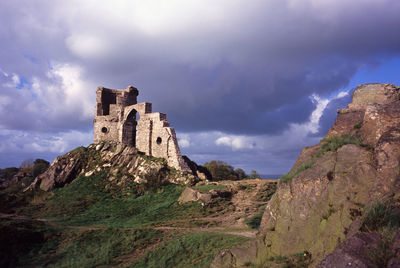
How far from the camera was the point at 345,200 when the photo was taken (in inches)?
245

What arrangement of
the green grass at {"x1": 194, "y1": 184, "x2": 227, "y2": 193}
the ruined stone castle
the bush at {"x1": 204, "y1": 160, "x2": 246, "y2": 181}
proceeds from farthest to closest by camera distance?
the bush at {"x1": 204, "y1": 160, "x2": 246, "y2": 181} → the ruined stone castle → the green grass at {"x1": 194, "y1": 184, "x2": 227, "y2": 193}

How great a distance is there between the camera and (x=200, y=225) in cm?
1652

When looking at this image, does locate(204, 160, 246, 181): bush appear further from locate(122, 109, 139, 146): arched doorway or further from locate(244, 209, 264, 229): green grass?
locate(244, 209, 264, 229): green grass

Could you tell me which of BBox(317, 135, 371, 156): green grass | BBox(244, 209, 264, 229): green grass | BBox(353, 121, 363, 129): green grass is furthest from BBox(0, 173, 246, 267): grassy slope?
BBox(353, 121, 363, 129): green grass

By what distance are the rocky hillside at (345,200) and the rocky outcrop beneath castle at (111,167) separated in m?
17.3

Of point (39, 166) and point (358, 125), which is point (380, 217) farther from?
point (39, 166)

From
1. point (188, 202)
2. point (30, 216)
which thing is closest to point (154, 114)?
point (188, 202)

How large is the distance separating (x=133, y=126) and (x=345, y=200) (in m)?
29.4

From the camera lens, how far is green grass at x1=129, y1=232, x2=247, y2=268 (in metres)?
11.9

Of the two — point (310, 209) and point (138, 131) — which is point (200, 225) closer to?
point (310, 209)

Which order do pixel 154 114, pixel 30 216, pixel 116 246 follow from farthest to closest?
1. pixel 154 114
2. pixel 30 216
3. pixel 116 246

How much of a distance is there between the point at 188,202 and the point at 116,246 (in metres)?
6.68

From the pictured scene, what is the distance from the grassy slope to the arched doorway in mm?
8551

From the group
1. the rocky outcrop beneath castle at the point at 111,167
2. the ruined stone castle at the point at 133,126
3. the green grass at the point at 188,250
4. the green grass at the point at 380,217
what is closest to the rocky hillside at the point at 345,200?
the green grass at the point at 380,217
